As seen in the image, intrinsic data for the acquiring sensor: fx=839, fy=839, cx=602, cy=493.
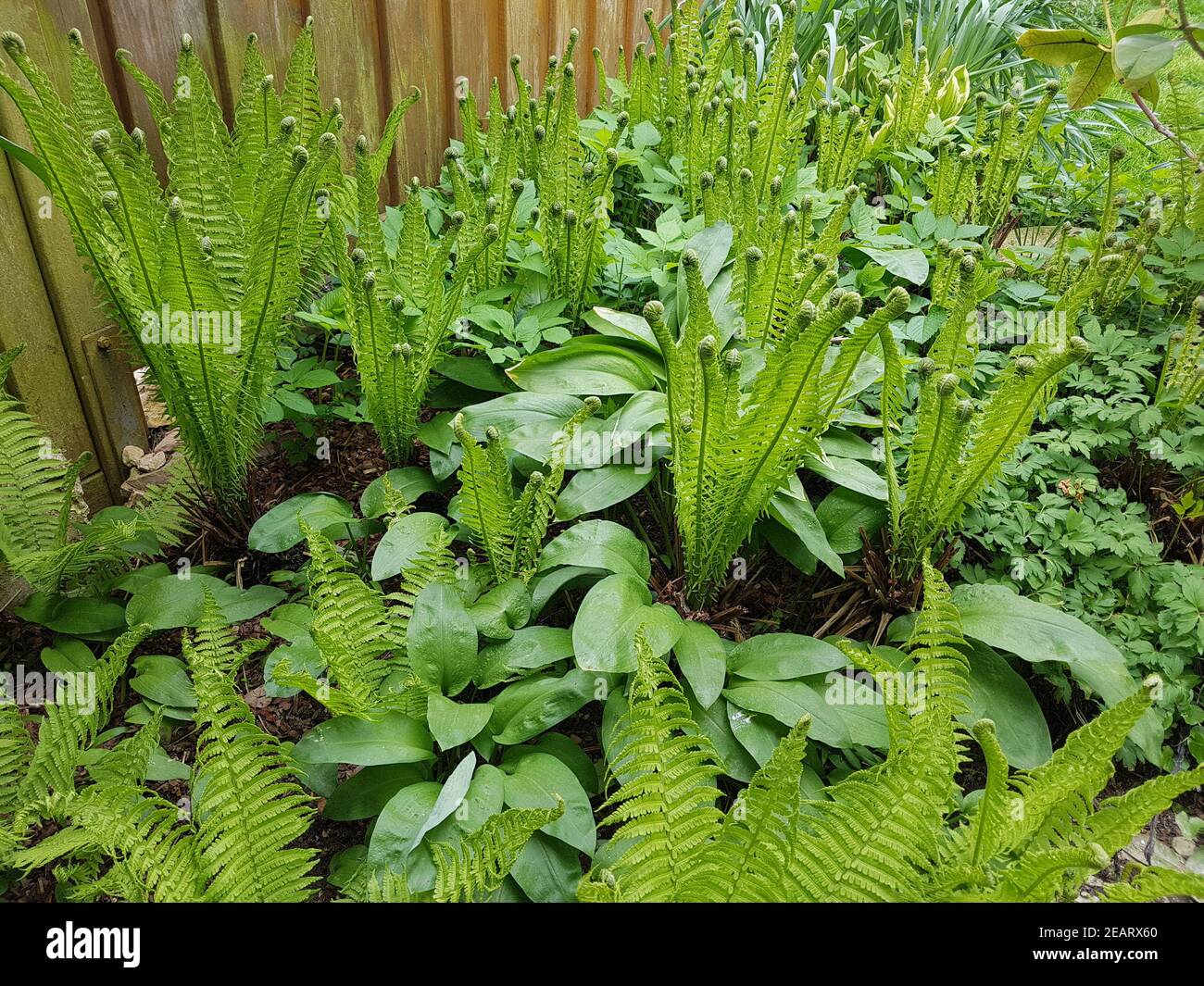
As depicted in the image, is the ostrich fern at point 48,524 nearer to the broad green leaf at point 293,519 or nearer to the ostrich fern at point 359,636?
the broad green leaf at point 293,519

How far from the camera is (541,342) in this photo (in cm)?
257

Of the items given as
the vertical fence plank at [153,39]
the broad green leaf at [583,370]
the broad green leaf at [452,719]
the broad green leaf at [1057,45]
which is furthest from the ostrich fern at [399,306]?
the broad green leaf at [1057,45]

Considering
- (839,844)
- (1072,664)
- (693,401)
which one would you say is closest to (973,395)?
(1072,664)

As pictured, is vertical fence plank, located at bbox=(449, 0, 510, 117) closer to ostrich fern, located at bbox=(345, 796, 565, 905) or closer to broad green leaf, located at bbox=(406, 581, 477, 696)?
broad green leaf, located at bbox=(406, 581, 477, 696)

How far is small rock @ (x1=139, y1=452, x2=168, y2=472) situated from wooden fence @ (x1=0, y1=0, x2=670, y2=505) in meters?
0.07

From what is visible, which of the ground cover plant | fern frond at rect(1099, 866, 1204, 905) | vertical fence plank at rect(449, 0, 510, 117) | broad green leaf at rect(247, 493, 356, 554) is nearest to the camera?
fern frond at rect(1099, 866, 1204, 905)

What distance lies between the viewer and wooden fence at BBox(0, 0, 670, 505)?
1986mm

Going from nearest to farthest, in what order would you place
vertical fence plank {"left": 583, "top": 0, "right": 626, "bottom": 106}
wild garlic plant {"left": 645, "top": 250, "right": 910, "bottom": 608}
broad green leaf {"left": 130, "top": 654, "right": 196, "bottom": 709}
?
wild garlic plant {"left": 645, "top": 250, "right": 910, "bottom": 608}, broad green leaf {"left": 130, "top": 654, "right": 196, "bottom": 709}, vertical fence plank {"left": 583, "top": 0, "right": 626, "bottom": 106}

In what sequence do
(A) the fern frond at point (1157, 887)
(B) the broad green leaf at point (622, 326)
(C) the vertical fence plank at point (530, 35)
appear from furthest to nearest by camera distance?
(C) the vertical fence plank at point (530, 35)
(B) the broad green leaf at point (622, 326)
(A) the fern frond at point (1157, 887)

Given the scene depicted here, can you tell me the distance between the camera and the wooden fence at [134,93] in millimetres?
1986

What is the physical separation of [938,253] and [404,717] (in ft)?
6.51

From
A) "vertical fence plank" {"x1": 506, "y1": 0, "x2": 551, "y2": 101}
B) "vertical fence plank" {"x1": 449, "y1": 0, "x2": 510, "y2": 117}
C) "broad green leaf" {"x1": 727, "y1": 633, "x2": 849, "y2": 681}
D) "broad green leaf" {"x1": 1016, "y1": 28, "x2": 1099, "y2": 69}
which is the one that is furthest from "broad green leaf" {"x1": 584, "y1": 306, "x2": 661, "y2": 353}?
"vertical fence plank" {"x1": 506, "y1": 0, "x2": 551, "y2": 101}

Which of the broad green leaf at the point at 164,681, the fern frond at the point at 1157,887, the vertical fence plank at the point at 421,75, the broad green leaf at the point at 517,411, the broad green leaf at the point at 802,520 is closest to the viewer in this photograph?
the fern frond at the point at 1157,887

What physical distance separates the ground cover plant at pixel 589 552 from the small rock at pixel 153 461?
303 mm
